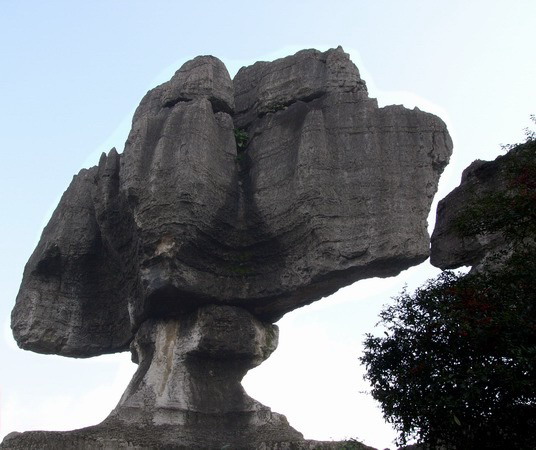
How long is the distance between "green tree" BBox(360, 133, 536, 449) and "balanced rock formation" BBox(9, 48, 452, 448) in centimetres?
477

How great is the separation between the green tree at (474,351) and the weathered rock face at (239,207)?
483 centimetres

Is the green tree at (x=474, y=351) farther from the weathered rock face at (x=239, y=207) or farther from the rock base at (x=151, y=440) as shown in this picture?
the weathered rock face at (x=239, y=207)

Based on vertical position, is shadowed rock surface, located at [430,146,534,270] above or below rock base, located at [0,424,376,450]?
above

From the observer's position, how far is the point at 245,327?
1530 centimetres

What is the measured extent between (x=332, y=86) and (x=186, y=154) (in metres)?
3.49

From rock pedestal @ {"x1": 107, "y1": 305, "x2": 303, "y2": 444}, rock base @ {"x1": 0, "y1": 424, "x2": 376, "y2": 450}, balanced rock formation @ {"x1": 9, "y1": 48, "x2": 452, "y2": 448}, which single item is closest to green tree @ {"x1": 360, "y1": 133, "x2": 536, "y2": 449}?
rock base @ {"x1": 0, "y1": 424, "x2": 376, "y2": 450}

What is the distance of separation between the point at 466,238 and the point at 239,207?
4.76 m

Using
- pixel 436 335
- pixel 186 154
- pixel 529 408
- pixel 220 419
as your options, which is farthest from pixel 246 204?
pixel 529 408

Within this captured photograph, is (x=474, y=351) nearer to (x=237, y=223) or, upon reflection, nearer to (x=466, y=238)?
(x=466, y=238)

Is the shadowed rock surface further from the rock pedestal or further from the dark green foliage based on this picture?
the rock pedestal

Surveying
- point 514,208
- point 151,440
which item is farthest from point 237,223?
point 514,208

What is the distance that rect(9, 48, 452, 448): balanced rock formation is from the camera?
14336 mm

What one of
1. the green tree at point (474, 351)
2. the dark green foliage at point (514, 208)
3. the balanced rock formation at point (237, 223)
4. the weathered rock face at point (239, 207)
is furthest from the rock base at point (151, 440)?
the dark green foliage at point (514, 208)

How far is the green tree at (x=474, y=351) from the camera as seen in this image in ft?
25.8
